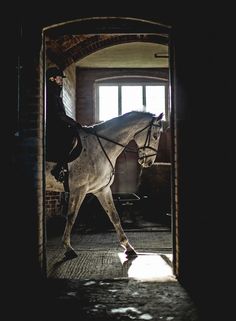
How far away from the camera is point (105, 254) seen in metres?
5.21

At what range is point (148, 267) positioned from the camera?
4.39 metres

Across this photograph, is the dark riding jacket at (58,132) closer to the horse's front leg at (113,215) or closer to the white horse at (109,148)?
the white horse at (109,148)

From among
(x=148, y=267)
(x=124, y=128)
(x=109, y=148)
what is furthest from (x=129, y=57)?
(x=148, y=267)

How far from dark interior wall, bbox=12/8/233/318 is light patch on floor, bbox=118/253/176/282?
36cm

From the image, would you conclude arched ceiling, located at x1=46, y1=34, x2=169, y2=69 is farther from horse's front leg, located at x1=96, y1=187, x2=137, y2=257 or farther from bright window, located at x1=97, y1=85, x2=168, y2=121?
horse's front leg, located at x1=96, y1=187, x2=137, y2=257

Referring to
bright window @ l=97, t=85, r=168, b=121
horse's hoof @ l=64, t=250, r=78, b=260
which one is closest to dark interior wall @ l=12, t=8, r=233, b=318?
horse's hoof @ l=64, t=250, r=78, b=260

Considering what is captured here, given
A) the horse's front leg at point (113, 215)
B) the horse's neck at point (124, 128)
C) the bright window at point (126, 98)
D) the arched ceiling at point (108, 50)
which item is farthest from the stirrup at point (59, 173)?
the bright window at point (126, 98)

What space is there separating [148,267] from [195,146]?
5.96 ft

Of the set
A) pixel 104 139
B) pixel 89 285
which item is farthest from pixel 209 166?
pixel 104 139

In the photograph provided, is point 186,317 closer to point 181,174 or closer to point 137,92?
point 181,174

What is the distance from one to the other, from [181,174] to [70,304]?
5.96 ft

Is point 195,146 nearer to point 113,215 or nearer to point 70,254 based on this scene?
point 113,215

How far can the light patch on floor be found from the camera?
3.91m

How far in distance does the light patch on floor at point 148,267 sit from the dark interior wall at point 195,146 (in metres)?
0.36
